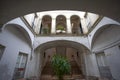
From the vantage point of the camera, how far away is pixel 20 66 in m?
4.88

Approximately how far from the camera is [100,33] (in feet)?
16.7

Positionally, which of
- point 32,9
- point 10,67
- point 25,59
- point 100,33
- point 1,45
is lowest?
point 10,67

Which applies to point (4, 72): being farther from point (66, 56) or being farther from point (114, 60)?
point (66, 56)

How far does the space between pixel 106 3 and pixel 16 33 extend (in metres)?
4.39

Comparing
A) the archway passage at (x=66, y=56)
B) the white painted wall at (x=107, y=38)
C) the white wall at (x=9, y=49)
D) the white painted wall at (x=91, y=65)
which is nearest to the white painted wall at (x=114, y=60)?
the white painted wall at (x=107, y=38)

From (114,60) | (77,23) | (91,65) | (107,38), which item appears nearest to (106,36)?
(107,38)

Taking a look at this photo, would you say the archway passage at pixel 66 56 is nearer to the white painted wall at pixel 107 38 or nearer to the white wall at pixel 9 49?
the white painted wall at pixel 107 38

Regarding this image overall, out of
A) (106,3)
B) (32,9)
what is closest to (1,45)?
(32,9)

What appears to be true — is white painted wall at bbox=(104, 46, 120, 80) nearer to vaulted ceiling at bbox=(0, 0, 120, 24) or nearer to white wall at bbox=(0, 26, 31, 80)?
vaulted ceiling at bbox=(0, 0, 120, 24)

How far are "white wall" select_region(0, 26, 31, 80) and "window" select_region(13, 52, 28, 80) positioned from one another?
19.2 inches

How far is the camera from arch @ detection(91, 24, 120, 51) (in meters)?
3.80

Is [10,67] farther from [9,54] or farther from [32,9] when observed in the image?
[32,9]

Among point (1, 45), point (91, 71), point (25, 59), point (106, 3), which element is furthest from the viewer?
point (91, 71)

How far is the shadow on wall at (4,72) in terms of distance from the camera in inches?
128
